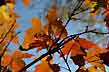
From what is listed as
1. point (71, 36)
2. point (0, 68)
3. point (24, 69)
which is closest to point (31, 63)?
point (24, 69)

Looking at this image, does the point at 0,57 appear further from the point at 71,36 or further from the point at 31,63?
the point at 71,36

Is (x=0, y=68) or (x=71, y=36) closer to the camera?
(x=0, y=68)

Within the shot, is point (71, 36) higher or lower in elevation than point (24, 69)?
higher

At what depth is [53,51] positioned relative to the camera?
265 cm

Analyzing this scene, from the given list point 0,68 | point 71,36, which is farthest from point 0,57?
point 71,36

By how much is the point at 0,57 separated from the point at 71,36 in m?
0.69

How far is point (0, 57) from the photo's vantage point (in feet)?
8.57

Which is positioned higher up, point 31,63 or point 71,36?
point 71,36

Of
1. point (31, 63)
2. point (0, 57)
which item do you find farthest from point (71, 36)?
point (0, 57)

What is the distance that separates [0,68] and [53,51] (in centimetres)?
51

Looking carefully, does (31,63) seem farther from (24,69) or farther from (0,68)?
(0,68)

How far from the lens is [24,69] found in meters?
2.60

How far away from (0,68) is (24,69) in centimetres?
22

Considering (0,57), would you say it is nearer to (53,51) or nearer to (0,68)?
(0,68)
